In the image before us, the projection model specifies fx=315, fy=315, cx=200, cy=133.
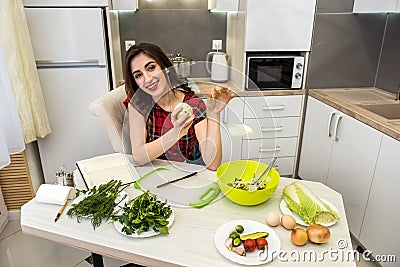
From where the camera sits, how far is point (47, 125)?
2250 mm

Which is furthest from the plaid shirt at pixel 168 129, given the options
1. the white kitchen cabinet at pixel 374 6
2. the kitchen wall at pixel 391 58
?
the kitchen wall at pixel 391 58

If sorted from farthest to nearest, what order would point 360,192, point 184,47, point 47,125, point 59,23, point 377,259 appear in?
point 184,47 → point 47,125 → point 59,23 → point 360,192 → point 377,259

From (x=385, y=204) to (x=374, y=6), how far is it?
4.55 feet

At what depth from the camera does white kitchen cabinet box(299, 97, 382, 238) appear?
75.5 inches

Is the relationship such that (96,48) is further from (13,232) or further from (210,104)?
(13,232)

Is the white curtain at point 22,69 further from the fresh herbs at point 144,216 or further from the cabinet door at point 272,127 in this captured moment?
the cabinet door at point 272,127

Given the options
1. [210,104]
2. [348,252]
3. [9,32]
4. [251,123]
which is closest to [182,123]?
[210,104]

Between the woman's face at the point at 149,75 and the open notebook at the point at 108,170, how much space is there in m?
0.34

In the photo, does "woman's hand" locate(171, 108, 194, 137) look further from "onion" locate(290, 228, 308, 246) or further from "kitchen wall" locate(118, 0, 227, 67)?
"kitchen wall" locate(118, 0, 227, 67)

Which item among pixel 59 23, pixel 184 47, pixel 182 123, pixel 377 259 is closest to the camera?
pixel 182 123

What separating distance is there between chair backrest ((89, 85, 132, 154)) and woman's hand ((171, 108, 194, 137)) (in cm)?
30

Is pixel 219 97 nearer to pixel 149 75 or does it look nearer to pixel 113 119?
pixel 149 75

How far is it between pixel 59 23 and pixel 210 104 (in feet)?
4.67

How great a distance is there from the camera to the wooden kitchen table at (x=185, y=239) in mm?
933
